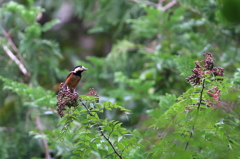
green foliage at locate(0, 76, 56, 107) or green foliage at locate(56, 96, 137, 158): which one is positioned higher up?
green foliage at locate(56, 96, 137, 158)

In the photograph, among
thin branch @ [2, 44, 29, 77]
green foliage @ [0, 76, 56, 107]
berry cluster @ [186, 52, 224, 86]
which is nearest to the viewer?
berry cluster @ [186, 52, 224, 86]

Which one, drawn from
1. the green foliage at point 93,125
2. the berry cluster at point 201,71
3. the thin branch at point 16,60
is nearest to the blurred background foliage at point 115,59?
the thin branch at point 16,60

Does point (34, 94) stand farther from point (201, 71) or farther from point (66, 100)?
point (201, 71)

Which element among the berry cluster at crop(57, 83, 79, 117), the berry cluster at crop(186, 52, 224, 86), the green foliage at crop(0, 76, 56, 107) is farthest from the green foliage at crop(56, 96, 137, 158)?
the green foliage at crop(0, 76, 56, 107)

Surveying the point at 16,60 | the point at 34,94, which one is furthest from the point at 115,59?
the point at 34,94

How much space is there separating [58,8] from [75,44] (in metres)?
0.91

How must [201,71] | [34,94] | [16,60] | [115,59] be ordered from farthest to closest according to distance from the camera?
[115,59] → [16,60] → [34,94] → [201,71]

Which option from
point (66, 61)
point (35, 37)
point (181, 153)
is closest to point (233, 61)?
point (35, 37)

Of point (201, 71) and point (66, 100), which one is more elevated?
point (201, 71)

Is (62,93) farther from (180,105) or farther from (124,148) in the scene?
(180,105)

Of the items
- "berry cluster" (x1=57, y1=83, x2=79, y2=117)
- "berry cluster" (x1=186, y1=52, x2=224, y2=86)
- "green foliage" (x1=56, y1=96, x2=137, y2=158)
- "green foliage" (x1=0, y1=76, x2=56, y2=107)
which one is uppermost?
"berry cluster" (x1=186, y1=52, x2=224, y2=86)

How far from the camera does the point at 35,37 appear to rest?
4004 mm

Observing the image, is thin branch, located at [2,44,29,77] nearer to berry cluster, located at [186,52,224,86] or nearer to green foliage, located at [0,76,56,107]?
green foliage, located at [0,76,56,107]

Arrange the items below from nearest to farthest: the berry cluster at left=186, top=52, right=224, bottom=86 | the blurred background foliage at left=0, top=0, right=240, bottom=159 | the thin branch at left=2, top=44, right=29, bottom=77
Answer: the berry cluster at left=186, top=52, right=224, bottom=86 < the blurred background foliage at left=0, top=0, right=240, bottom=159 < the thin branch at left=2, top=44, right=29, bottom=77
